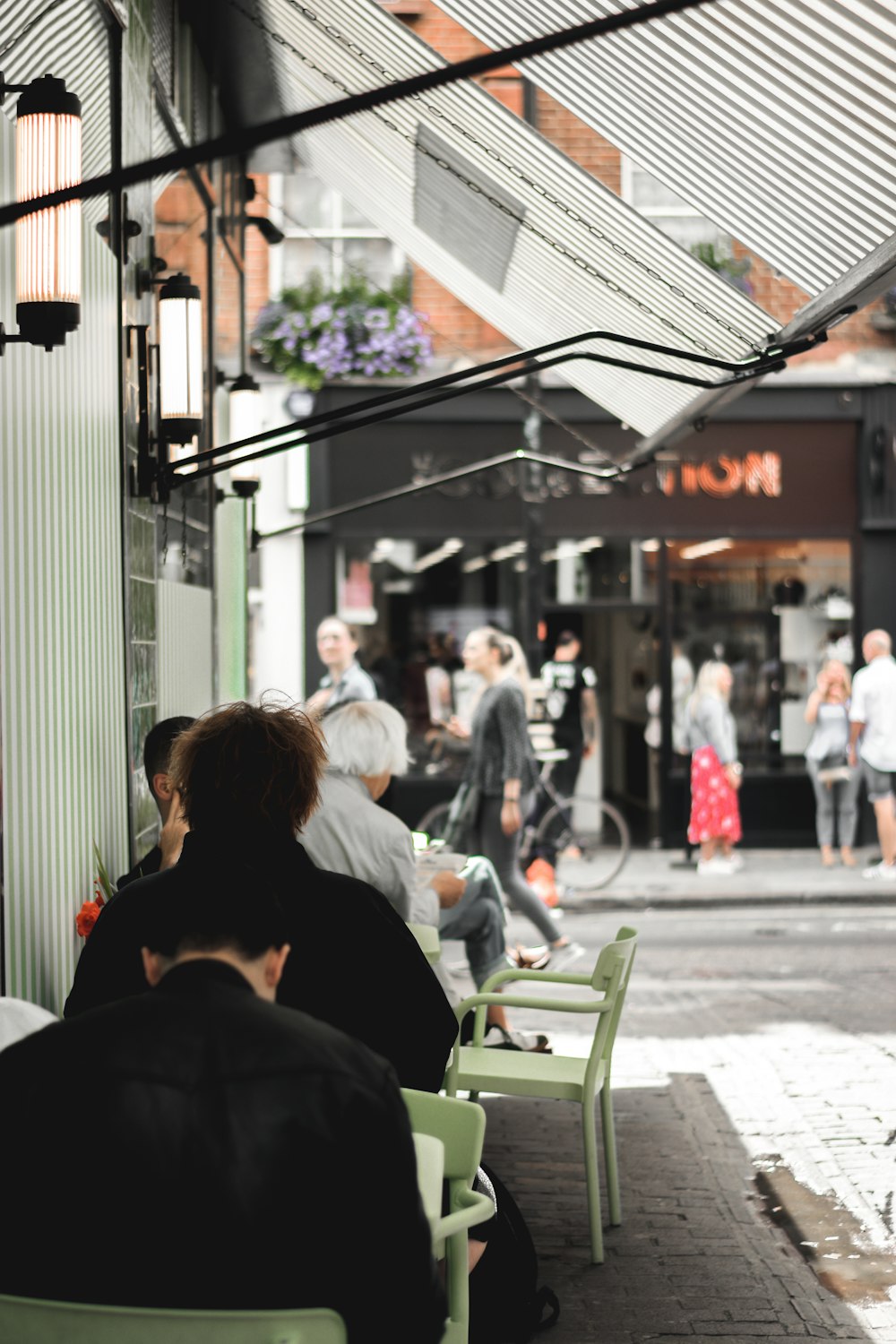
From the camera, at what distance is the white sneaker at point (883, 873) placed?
534 inches

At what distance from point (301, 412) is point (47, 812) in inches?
448

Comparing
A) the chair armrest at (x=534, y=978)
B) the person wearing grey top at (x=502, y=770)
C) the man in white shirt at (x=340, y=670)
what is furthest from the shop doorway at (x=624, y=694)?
the chair armrest at (x=534, y=978)

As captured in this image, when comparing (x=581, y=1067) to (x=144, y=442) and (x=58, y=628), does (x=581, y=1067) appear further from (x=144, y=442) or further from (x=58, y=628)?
(x=144, y=442)

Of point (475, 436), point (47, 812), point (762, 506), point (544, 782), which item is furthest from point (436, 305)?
point (47, 812)

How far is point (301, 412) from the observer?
15312mm

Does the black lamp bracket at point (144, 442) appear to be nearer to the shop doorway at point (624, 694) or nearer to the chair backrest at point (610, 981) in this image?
the chair backrest at point (610, 981)

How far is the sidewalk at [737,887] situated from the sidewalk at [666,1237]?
5.98m

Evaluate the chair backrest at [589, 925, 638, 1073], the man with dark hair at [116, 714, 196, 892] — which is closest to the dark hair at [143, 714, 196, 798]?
the man with dark hair at [116, 714, 196, 892]

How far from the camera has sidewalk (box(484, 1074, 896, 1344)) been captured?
4316mm

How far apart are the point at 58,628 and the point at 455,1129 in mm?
2055

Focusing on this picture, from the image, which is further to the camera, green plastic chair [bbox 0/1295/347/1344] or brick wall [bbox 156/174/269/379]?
brick wall [bbox 156/174/269/379]

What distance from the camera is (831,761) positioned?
1431 centimetres

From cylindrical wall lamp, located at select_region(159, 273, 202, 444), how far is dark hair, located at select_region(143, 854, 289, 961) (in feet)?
12.7

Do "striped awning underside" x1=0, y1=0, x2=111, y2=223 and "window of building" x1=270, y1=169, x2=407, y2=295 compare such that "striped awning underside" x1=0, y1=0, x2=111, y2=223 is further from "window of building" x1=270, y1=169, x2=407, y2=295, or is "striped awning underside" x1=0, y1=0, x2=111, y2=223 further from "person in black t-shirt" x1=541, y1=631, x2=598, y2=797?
"window of building" x1=270, y1=169, x2=407, y2=295
